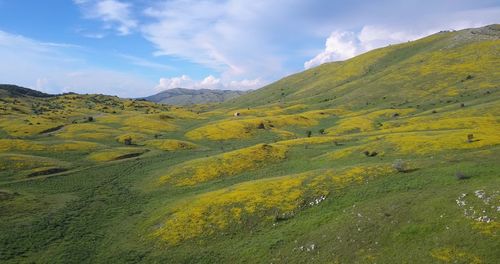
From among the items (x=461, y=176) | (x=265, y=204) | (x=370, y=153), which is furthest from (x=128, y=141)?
(x=461, y=176)

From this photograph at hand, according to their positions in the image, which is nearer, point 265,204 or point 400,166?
point 265,204

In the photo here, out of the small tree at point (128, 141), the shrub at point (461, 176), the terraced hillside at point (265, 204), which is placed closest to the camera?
the terraced hillside at point (265, 204)

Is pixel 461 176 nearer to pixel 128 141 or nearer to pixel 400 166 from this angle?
pixel 400 166

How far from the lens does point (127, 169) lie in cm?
9112

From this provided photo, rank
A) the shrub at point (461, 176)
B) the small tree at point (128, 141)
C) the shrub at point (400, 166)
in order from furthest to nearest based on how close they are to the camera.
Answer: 1. the small tree at point (128, 141)
2. the shrub at point (400, 166)
3. the shrub at point (461, 176)

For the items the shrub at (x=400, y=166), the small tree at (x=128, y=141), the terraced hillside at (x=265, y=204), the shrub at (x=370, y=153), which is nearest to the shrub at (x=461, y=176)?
the terraced hillside at (x=265, y=204)

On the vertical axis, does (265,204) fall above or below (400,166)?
below

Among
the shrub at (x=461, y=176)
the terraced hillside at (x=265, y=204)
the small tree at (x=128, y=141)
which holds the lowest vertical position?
the terraced hillside at (x=265, y=204)

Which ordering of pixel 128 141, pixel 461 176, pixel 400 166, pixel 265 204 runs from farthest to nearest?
1. pixel 128 141
2. pixel 400 166
3. pixel 265 204
4. pixel 461 176

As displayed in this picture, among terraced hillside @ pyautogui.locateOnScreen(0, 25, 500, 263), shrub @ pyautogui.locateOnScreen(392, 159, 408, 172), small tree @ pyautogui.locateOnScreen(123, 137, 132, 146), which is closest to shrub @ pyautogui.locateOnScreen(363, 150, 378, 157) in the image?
terraced hillside @ pyautogui.locateOnScreen(0, 25, 500, 263)

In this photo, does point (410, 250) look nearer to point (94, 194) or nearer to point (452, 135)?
point (452, 135)

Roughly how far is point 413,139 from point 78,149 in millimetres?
83847

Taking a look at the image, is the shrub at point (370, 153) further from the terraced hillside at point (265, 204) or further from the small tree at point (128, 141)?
the small tree at point (128, 141)

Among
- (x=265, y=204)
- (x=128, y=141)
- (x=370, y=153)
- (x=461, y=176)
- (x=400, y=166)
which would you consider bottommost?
(x=265, y=204)
